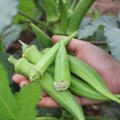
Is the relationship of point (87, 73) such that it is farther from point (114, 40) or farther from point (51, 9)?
point (51, 9)

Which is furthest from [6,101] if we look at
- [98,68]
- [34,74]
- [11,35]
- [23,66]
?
[11,35]

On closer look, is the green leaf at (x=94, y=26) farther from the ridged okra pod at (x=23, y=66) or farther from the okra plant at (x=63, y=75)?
the ridged okra pod at (x=23, y=66)

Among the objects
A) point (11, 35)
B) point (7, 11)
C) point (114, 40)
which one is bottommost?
point (11, 35)

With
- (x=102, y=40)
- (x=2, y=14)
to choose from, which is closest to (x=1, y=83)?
(x=2, y=14)

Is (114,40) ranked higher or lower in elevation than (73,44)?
higher

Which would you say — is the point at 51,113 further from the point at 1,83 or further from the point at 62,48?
the point at 1,83

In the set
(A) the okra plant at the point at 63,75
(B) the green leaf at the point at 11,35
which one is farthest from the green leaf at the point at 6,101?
(B) the green leaf at the point at 11,35

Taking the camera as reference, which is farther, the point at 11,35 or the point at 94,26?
the point at 11,35

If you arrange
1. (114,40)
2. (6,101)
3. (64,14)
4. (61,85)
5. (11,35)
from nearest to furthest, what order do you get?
(6,101) < (114,40) < (61,85) < (64,14) < (11,35)
